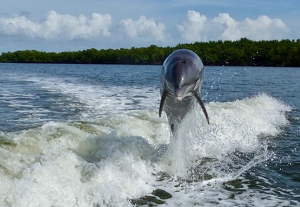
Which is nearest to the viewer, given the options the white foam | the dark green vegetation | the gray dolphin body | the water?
the gray dolphin body

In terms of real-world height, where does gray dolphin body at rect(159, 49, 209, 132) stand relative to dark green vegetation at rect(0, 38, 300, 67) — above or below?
below

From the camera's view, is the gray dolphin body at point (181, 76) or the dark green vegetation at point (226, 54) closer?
the gray dolphin body at point (181, 76)

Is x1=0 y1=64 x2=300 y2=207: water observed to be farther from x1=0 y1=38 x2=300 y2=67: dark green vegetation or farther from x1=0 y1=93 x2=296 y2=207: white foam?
x1=0 y1=38 x2=300 y2=67: dark green vegetation

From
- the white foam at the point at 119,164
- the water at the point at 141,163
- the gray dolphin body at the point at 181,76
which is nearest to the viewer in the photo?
the gray dolphin body at the point at 181,76

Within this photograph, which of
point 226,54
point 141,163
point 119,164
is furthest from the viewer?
point 226,54

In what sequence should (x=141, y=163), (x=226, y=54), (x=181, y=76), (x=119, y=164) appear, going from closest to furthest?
(x=181, y=76), (x=119, y=164), (x=141, y=163), (x=226, y=54)

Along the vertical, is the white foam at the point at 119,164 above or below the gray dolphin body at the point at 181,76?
below

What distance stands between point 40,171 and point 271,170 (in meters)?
5.89

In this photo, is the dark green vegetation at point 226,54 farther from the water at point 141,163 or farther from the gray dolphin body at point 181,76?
the gray dolphin body at point 181,76

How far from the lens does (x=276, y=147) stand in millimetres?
13070

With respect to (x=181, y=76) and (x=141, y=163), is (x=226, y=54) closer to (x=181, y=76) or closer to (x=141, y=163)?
(x=141, y=163)

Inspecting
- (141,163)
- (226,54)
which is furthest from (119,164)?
(226,54)

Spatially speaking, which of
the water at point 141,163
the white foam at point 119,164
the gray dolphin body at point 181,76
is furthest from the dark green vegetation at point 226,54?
the gray dolphin body at point 181,76

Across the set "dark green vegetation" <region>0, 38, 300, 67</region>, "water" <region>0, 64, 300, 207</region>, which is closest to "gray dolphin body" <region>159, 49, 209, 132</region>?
"water" <region>0, 64, 300, 207</region>
